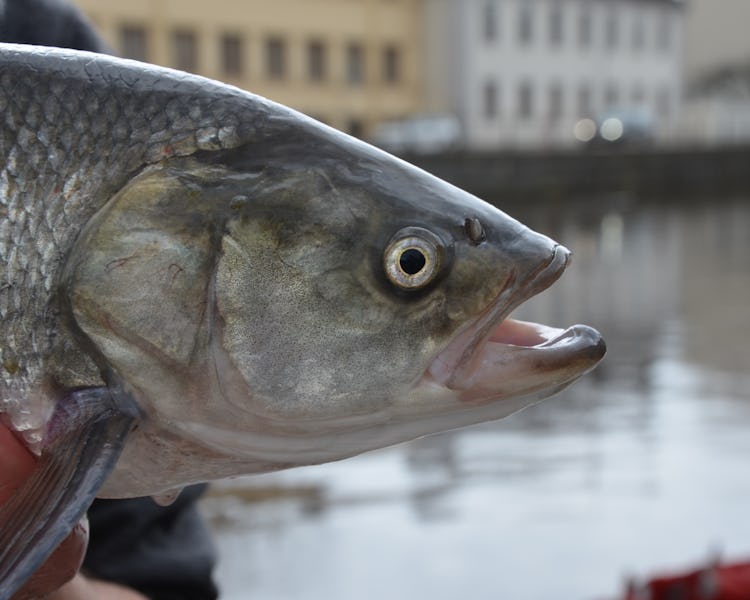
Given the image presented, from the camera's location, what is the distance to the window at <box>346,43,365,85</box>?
43.7 meters

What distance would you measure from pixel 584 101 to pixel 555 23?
4577 mm

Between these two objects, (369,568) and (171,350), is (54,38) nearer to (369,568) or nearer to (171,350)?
(171,350)

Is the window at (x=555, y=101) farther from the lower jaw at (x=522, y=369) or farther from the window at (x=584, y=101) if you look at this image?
the lower jaw at (x=522, y=369)

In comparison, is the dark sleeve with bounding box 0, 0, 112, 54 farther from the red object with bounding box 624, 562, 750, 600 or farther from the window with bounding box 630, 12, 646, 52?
the window with bounding box 630, 12, 646, 52

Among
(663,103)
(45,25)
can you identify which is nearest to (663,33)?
(663,103)

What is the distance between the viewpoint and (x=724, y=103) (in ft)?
168

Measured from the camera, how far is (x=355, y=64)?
144 feet

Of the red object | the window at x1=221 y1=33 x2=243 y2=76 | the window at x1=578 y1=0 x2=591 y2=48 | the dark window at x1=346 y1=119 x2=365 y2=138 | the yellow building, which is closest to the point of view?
the red object

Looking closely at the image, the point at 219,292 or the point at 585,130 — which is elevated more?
the point at 219,292

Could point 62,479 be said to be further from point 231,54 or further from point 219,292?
point 231,54

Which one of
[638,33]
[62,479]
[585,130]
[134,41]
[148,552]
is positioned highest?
Result: [62,479]

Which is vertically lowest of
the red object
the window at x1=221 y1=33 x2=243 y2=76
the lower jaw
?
the window at x1=221 y1=33 x2=243 y2=76

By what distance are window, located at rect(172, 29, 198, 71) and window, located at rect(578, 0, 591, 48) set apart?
Result: 66.6 ft

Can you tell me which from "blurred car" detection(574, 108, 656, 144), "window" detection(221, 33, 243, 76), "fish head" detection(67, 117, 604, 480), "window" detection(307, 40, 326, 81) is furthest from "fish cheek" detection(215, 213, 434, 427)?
"blurred car" detection(574, 108, 656, 144)
